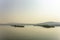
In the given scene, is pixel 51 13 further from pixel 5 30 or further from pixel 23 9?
pixel 5 30

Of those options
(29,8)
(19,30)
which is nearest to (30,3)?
(29,8)

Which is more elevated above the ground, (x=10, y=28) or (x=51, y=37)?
(x=10, y=28)

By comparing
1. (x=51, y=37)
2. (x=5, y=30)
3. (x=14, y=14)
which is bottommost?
(x=51, y=37)

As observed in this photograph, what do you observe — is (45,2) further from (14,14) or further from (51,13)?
(14,14)

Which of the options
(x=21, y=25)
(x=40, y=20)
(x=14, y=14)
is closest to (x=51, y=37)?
(x=40, y=20)

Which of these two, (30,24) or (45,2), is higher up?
(45,2)

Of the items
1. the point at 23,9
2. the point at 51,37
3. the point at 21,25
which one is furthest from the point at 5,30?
the point at 51,37
